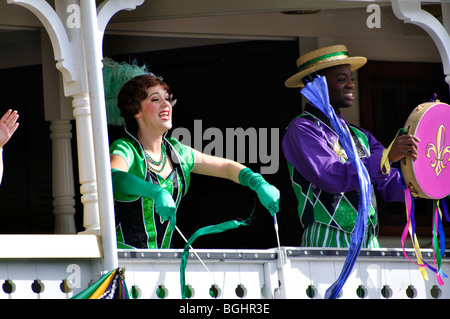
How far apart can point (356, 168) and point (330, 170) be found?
241 mm

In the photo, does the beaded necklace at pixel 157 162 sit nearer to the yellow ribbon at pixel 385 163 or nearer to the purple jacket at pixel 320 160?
the purple jacket at pixel 320 160

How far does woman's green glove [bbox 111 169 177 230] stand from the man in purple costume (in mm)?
967

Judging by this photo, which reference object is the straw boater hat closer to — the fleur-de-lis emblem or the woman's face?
the fleur-de-lis emblem

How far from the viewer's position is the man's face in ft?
24.4

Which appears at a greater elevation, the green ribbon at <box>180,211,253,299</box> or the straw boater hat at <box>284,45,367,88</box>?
the straw boater hat at <box>284,45,367,88</box>

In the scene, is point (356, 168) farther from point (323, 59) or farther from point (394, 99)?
point (394, 99)

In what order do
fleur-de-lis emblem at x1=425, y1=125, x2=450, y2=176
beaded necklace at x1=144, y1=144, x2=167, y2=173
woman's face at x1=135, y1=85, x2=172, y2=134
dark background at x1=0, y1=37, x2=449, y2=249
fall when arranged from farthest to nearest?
dark background at x1=0, y1=37, x2=449, y2=249, fleur-de-lis emblem at x1=425, y1=125, x2=450, y2=176, woman's face at x1=135, y1=85, x2=172, y2=134, beaded necklace at x1=144, y1=144, x2=167, y2=173

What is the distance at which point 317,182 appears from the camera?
276 inches

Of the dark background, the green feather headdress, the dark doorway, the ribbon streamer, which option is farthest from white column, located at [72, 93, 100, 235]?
the dark doorway

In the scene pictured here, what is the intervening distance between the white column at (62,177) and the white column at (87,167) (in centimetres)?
208

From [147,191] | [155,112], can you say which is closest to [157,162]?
[155,112]

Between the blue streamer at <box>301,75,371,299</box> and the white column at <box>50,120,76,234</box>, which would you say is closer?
the blue streamer at <box>301,75,371,299</box>
